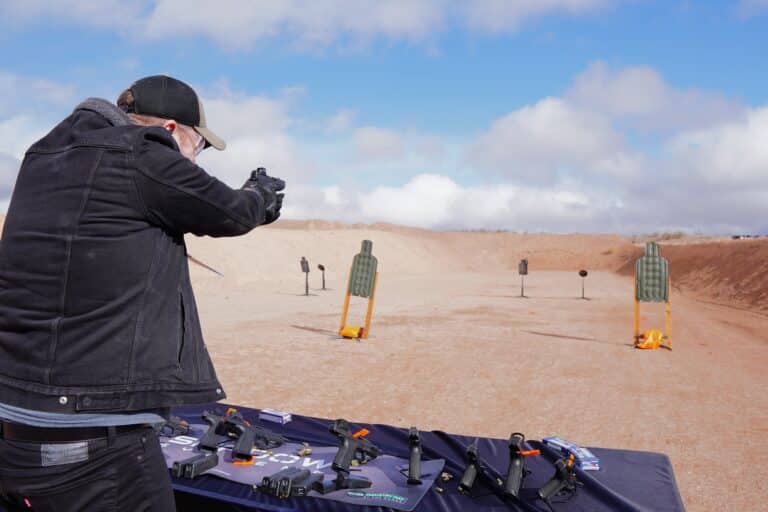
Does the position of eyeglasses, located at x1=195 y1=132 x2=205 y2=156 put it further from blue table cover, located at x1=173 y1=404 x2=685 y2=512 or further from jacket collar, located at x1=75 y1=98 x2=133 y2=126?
blue table cover, located at x1=173 y1=404 x2=685 y2=512

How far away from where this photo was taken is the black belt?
63.9 inches

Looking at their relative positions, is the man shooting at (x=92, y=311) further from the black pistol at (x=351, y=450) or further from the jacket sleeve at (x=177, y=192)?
the black pistol at (x=351, y=450)

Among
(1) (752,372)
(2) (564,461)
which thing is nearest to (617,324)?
(1) (752,372)

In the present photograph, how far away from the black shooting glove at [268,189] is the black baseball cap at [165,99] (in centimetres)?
29

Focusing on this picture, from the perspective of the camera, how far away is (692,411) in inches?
258

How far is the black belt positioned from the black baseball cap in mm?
953

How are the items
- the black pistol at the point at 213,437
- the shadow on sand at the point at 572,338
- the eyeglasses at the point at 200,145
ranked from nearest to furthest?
the eyeglasses at the point at 200,145, the black pistol at the point at 213,437, the shadow on sand at the point at 572,338

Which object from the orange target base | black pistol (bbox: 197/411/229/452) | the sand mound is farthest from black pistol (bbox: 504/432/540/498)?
the sand mound

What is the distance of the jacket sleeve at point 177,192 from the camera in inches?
64.5

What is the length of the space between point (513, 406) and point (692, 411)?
1.98 metres

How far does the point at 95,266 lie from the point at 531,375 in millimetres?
7502

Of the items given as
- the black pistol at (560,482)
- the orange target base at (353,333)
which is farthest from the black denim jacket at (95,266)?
the orange target base at (353,333)

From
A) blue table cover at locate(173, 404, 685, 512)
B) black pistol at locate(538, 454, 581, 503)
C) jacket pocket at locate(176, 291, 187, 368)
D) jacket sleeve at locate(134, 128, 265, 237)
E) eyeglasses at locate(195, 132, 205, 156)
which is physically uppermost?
eyeglasses at locate(195, 132, 205, 156)

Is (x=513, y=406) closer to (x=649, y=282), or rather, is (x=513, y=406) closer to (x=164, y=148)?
(x=164, y=148)
